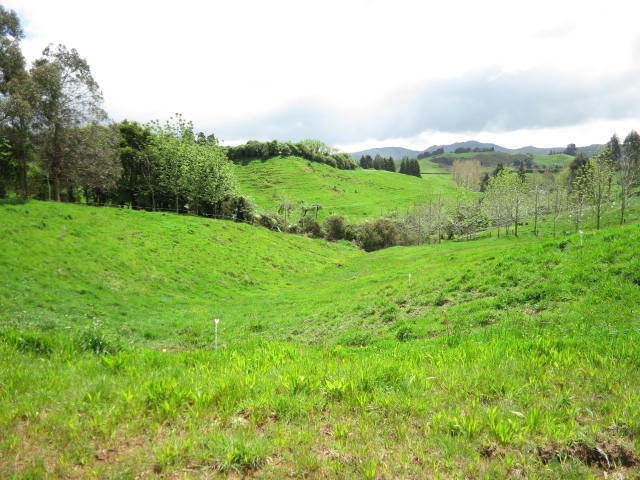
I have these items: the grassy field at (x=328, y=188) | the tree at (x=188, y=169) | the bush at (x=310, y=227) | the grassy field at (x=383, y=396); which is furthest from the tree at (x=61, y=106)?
the grassy field at (x=328, y=188)

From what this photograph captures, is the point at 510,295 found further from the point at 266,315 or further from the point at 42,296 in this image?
the point at 42,296

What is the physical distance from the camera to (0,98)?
35.3m

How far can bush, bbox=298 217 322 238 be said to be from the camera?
85500 mm

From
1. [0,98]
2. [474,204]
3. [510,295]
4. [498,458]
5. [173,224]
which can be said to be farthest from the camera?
[474,204]

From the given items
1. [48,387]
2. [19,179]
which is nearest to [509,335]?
[48,387]

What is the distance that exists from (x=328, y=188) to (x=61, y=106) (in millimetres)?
100386

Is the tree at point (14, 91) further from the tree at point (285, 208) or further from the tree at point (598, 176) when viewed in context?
the tree at point (598, 176)

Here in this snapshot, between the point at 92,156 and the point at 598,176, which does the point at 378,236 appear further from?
the point at 92,156

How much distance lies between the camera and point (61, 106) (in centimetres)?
4000

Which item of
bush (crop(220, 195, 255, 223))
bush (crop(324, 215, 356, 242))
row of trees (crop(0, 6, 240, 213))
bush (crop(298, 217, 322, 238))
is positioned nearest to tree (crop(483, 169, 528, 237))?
bush (crop(324, 215, 356, 242))

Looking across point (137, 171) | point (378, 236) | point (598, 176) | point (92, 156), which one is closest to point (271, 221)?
point (137, 171)

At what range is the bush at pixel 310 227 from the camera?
85500mm

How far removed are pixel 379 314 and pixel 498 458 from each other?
12.3 meters

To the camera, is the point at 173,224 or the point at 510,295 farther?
the point at 173,224
